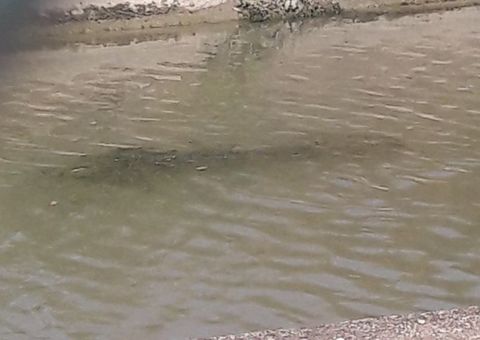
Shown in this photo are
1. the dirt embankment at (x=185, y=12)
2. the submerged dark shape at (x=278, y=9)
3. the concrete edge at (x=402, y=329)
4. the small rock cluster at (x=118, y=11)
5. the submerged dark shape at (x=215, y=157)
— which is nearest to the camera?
the concrete edge at (x=402, y=329)

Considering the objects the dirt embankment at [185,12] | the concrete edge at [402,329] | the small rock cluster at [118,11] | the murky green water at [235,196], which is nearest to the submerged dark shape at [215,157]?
the murky green water at [235,196]

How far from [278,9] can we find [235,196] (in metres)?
14.8

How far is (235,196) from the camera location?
9.45 meters

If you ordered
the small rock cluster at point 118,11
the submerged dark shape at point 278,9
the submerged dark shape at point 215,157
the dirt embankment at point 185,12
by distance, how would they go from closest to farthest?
the submerged dark shape at point 215,157, the dirt embankment at point 185,12, the small rock cluster at point 118,11, the submerged dark shape at point 278,9

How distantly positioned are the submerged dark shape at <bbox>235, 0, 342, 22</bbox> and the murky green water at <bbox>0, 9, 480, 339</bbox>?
668cm

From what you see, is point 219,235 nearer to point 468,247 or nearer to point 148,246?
point 148,246

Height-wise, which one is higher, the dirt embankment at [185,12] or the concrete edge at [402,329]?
the dirt embankment at [185,12]

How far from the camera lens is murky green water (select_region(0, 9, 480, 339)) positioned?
23.4 feet

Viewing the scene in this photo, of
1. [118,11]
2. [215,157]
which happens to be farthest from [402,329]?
[118,11]

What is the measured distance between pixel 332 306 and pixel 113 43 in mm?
14869

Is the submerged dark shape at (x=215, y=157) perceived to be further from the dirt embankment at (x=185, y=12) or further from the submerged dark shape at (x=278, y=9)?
the submerged dark shape at (x=278, y=9)

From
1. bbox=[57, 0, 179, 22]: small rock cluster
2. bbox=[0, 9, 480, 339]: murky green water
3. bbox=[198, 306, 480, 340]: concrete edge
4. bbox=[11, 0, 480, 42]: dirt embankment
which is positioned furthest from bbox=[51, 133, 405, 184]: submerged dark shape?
bbox=[57, 0, 179, 22]: small rock cluster

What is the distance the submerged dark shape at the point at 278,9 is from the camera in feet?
76.9

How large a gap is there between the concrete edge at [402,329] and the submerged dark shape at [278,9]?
1811 cm
